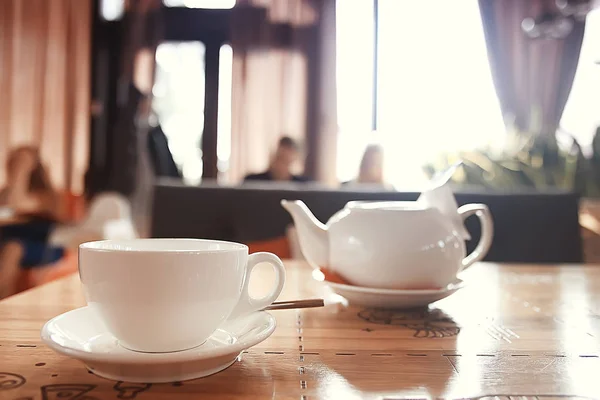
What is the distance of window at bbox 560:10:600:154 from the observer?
3463 mm

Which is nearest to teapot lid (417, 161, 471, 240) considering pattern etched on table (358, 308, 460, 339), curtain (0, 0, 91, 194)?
pattern etched on table (358, 308, 460, 339)

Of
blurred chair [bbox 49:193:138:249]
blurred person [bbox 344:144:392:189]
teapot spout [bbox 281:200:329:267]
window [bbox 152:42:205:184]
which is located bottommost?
blurred chair [bbox 49:193:138:249]

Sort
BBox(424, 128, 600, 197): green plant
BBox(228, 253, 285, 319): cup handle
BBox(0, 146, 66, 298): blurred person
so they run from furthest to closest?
BBox(424, 128, 600, 197): green plant
BBox(0, 146, 66, 298): blurred person
BBox(228, 253, 285, 319): cup handle

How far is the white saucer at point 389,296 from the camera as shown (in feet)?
1.91

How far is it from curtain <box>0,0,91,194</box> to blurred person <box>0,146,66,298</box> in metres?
0.45

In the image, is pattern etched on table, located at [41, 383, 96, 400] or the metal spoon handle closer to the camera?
pattern etched on table, located at [41, 383, 96, 400]

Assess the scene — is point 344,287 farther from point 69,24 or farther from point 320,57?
point 69,24

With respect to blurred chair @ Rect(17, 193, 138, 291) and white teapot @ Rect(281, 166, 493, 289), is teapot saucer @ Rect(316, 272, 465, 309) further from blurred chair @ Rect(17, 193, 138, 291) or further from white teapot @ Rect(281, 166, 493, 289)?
blurred chair @ Rect(17, 193, 138, 291)

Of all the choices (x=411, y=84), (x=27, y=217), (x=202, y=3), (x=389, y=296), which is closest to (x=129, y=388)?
(x=389, y=296)

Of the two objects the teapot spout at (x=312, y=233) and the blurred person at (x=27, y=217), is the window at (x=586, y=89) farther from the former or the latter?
the teapot spout at (x=312, y=233)

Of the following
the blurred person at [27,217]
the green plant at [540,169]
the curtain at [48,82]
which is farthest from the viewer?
the curtain at [48,82]

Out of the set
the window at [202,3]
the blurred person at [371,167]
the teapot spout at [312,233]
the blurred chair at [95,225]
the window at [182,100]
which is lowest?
the blurred chair at [95,225]

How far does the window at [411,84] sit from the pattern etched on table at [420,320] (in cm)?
297

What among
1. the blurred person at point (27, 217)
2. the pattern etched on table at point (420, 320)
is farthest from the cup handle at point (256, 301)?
the blurred person at point (27, 217)
